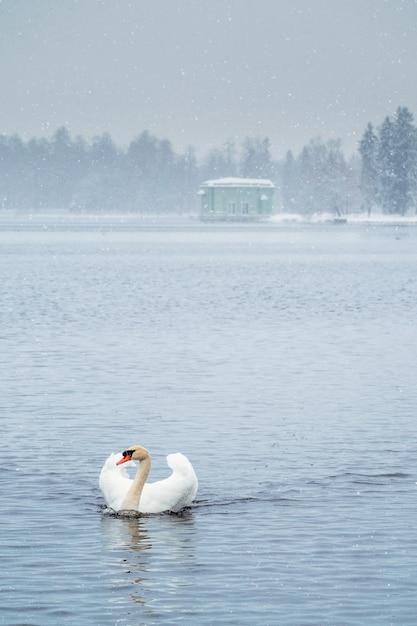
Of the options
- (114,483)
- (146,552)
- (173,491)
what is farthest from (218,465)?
(146,552)

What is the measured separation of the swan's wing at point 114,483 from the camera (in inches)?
634

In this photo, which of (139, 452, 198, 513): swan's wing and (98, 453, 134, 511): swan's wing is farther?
(98, 453, 134, 511): swan's wing

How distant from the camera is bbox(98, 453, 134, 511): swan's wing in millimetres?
16109

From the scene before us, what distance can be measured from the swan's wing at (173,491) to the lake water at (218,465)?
0.51 feet

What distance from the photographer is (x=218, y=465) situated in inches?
746

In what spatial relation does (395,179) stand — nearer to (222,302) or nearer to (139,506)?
(222,302)

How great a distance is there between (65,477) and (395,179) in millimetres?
174345

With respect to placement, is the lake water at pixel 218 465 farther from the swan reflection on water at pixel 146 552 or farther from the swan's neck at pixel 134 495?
the swan's neck at pixel 134 495

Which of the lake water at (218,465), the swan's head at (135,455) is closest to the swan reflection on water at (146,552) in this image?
the lake water at (218,465)

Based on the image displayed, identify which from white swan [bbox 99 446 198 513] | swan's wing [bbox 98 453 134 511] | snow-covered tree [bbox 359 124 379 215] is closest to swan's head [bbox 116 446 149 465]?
white swan [bbox 99 446 198 513]

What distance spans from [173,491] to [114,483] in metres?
0.75

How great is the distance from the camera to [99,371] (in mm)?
29625

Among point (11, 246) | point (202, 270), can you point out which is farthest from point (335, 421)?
point (11, 246)

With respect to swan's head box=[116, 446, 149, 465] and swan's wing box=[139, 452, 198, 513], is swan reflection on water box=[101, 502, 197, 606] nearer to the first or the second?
swan's wing box=[139, 452, 198, 513]
